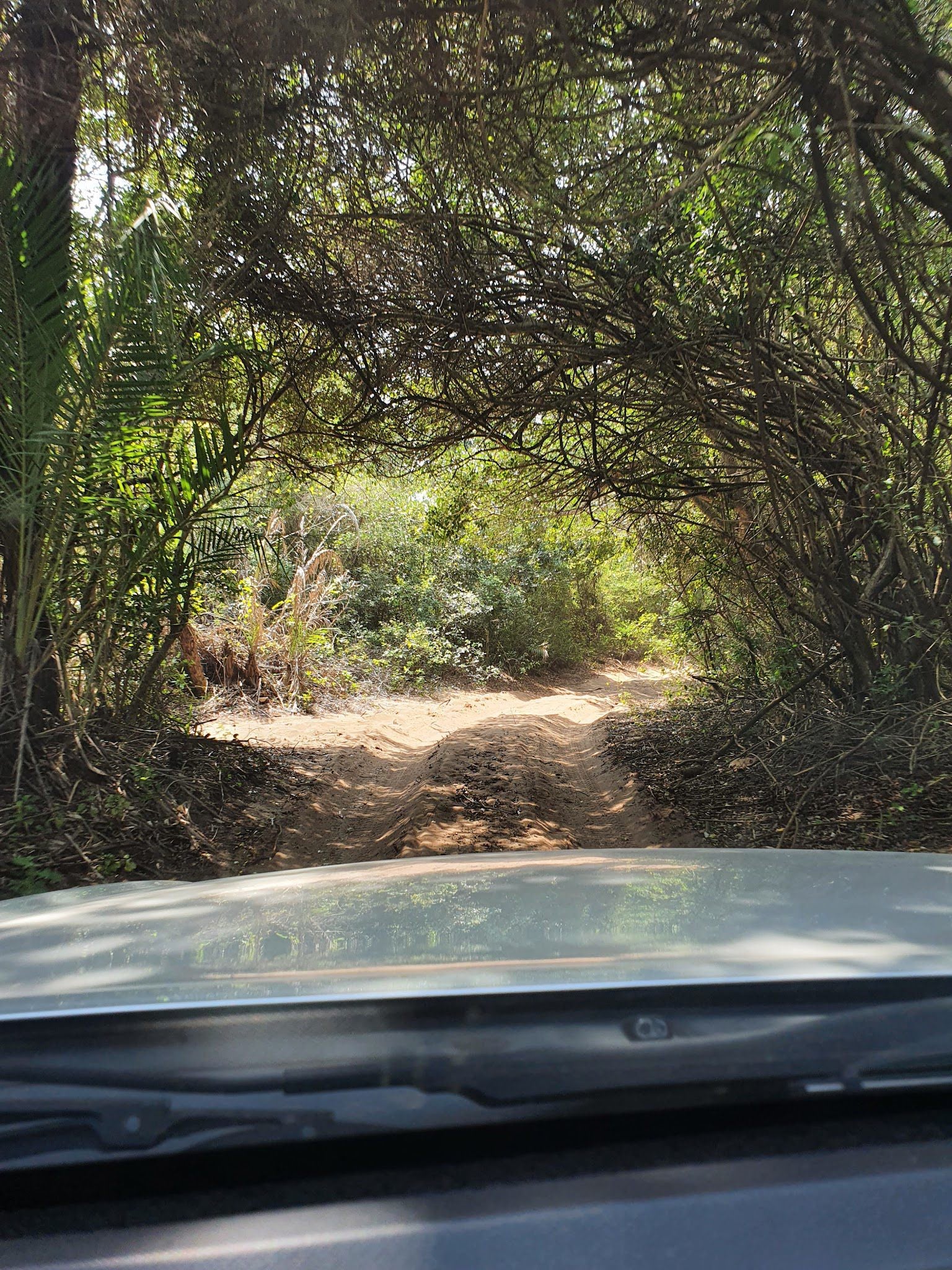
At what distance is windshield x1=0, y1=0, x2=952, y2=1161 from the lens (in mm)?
1386

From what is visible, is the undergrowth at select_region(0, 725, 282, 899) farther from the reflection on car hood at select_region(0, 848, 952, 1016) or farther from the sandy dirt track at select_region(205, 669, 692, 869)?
the reflection on car hood at select_region(0, 848, 952, 1016)

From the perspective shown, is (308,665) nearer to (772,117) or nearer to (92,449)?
(92,449)

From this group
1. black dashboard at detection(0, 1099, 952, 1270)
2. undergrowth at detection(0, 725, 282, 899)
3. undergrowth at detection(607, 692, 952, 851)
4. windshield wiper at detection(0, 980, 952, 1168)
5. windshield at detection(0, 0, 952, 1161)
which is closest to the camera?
black dashboard at detection(0, 1099, 952, 1270)

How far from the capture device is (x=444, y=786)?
8.67 metres

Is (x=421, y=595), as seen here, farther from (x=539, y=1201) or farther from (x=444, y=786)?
(x=539, y=1201)

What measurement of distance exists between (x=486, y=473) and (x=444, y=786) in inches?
147

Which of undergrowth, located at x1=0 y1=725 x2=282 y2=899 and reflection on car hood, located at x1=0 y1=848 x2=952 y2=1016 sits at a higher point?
reflection on car hood, located at x1=0 y1=848 x2=952 y2=1016

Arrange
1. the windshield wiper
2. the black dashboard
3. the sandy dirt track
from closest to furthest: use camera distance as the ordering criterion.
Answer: the black dashboard
the windshield wiper
the sandy dirt track

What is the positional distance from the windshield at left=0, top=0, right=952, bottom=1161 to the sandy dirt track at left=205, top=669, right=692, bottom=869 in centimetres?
10

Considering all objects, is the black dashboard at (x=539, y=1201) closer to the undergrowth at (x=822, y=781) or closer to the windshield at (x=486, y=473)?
the windshield at (x=486, y=473)

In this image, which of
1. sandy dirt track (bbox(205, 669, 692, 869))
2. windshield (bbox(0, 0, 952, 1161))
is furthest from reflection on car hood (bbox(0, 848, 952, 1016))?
sandy dirt track (bbox(205, 669, 692, 869))

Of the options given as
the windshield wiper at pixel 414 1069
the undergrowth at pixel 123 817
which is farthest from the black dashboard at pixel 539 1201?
the undergrowth at pixel 123 817

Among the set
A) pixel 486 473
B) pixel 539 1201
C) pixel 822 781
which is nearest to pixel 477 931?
pixel 539 1201

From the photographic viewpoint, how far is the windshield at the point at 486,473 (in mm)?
1386
